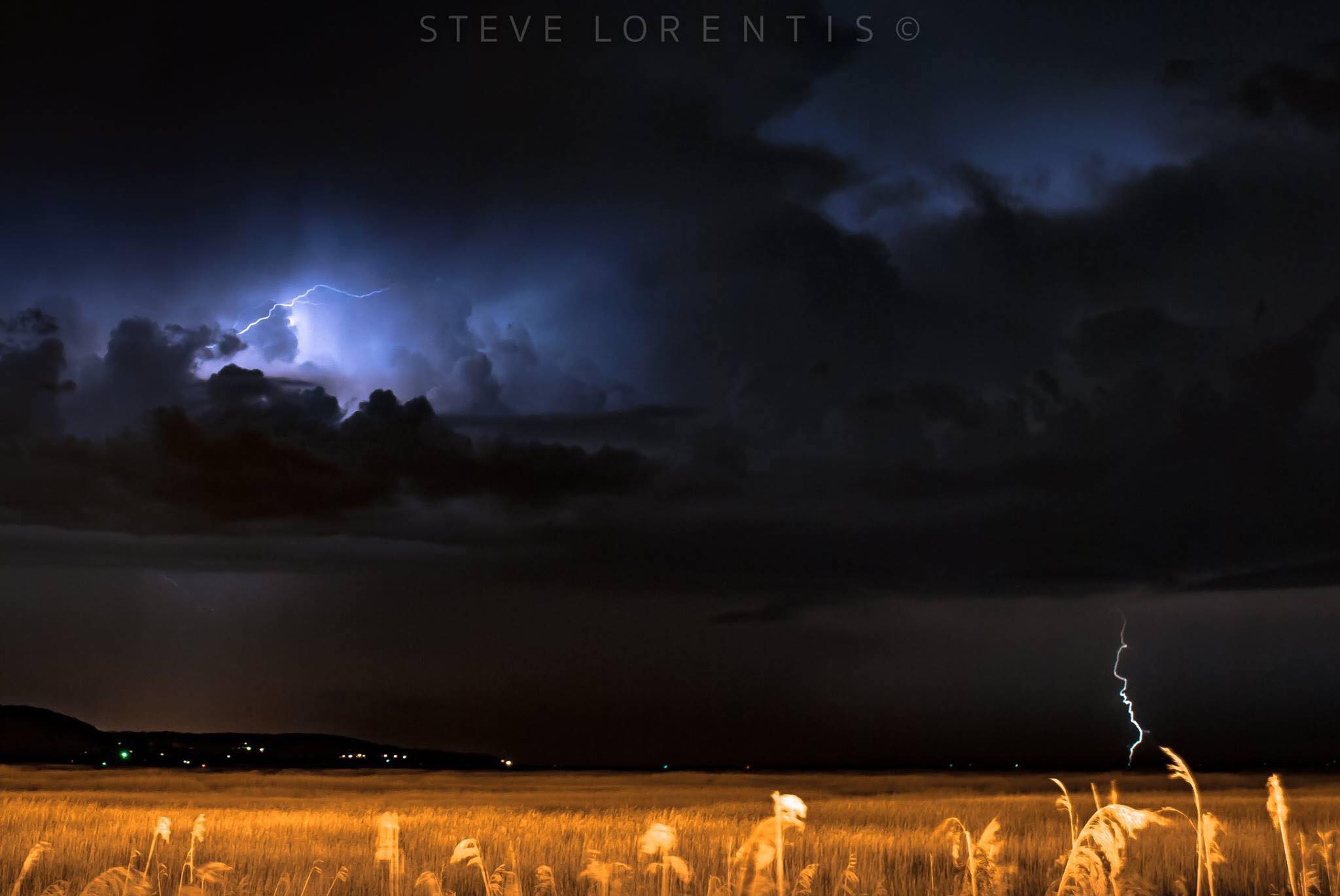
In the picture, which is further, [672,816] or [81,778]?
[81,778]

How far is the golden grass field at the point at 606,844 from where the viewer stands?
1191cm

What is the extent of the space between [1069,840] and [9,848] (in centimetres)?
1607

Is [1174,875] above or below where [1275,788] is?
below

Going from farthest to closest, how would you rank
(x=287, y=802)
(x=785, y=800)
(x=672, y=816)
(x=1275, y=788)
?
(x=287, y=802)
(x=672, y=816)
(x=1275, y=788)
(x=785, y=800)

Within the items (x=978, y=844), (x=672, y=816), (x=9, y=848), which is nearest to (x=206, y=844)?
(x=9, y=848)

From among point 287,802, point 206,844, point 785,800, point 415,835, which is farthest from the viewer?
point 287,802

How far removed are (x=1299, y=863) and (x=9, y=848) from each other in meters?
18.5

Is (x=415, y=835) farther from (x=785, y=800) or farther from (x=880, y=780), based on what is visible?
(x=880, y=780)

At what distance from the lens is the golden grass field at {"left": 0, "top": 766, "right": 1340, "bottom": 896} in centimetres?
1191

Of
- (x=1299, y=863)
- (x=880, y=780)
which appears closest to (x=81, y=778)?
(x=880, y=780)

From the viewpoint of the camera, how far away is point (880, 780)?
219 ft

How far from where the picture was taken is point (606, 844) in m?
18.8

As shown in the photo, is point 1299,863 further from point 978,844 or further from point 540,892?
point 978,844

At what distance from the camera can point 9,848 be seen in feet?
56.4
